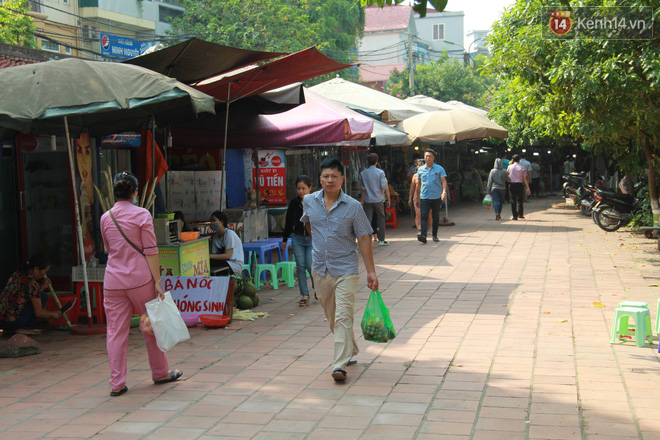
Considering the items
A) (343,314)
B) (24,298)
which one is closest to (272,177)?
(24,298)

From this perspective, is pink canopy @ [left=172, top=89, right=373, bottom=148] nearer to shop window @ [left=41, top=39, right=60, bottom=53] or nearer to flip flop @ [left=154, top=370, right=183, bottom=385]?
flip flop @ [left=154, top=370, right=183, bottom=385]

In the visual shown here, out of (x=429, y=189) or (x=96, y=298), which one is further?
(x=429, y=189)

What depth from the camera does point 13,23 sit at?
62.6 feet

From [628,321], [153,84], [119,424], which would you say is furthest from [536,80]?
[119,424]

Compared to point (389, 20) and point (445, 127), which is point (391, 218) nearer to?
point (445, 127)

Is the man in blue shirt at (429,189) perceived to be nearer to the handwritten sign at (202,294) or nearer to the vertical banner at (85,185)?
the handwritten sign at (202,294)

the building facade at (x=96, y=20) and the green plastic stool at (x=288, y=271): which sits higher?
the building facade at (x=96, y=20)

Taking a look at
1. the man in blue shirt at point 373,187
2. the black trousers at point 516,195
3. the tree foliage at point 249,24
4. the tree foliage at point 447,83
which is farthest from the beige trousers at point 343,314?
the tree foliage at point 447,83

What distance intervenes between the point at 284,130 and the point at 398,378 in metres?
5.99

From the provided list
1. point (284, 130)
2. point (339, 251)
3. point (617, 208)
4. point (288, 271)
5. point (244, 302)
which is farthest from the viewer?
point (617, 208)

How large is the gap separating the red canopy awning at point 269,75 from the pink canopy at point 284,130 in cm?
155

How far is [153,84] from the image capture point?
21.5 feet

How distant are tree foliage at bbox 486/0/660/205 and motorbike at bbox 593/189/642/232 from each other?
1.79 metres

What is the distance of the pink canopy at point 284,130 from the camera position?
1055cm
